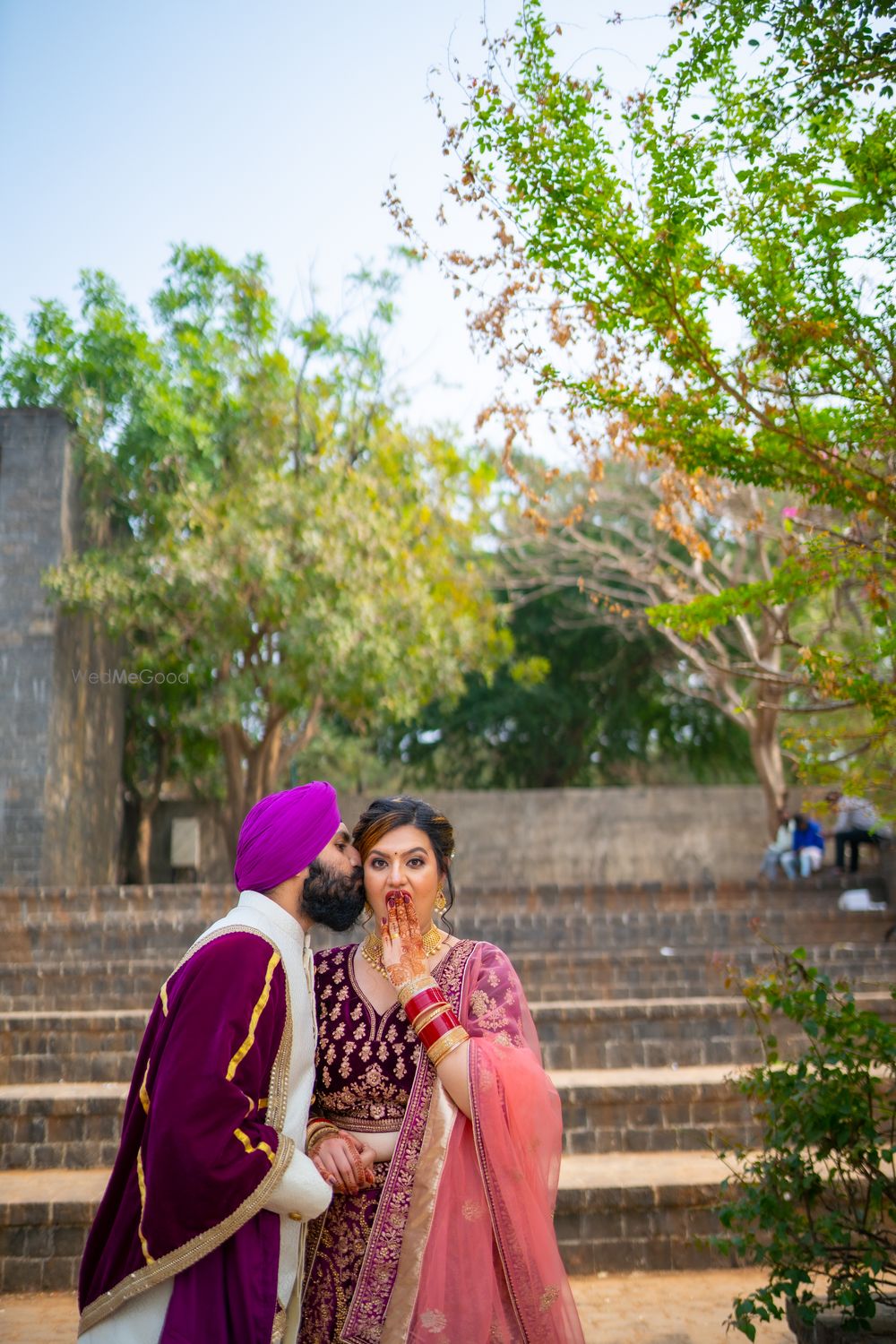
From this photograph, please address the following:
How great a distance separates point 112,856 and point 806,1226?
12.4 m

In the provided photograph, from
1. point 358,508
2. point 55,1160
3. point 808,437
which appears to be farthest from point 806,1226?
point 358,508

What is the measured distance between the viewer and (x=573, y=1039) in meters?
6.82

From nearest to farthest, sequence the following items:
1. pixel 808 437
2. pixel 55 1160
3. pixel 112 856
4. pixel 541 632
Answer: pixel 808 437, pixel 55 1160, pixel 112 856, pixel 541 632

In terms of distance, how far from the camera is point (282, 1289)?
2338 mm

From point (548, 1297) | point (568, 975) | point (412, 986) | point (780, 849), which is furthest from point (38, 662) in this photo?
point (548, 1297)

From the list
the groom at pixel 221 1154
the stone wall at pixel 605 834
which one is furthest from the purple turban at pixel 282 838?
the stone wall at pixel 605 834

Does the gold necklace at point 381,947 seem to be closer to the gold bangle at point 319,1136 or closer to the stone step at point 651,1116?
the gold bangle at point 319,1136

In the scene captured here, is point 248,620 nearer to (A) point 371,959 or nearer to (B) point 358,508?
(B) point 358,508

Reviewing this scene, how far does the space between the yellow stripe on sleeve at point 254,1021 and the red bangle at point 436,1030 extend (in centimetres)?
33

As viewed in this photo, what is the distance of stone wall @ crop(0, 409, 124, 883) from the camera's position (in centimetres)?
1185

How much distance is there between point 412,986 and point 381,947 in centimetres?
21

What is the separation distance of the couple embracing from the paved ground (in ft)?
7.39

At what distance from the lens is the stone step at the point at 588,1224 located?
4945 mm

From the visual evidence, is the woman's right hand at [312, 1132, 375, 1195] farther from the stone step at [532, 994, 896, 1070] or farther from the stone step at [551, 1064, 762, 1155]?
the stone step at [532, 994, 896, 1070]
